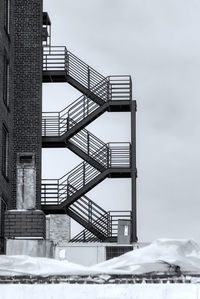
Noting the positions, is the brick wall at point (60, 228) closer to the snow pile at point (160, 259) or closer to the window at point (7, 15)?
the window at point (7, 15)

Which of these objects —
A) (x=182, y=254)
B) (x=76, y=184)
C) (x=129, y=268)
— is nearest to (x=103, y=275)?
(x=129, y=268)

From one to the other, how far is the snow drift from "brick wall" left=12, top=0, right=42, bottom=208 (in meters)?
26.3

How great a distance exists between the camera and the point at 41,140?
38219 millimetres

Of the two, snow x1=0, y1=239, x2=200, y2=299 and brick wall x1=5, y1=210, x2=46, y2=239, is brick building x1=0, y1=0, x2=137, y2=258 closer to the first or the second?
brick wall x1=5, y1=210, x2=46, y2=239

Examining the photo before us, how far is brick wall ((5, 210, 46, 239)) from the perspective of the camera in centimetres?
2362

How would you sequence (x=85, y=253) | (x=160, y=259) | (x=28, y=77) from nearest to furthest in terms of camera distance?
(x=160, y=259)
(x=85, y=253)
(x=28, y=77)

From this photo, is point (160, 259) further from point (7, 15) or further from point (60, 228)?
point (60, 228)

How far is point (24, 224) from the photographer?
2403 cm

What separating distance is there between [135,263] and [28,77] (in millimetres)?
28600

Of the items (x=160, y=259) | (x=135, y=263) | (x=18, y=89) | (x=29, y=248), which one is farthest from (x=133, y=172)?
(x=135, y=263)

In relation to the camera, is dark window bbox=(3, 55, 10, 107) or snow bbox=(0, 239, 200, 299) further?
dark window bbox=(3, 55, 10, 107)

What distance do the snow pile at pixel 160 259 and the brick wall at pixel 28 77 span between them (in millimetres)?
26300
